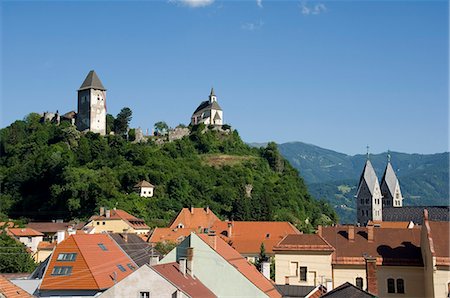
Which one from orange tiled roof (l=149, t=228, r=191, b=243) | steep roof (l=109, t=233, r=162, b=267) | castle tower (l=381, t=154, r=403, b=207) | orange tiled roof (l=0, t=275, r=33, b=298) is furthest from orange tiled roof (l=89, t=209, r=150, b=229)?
orange tiled roof (l=0, t=275, r=33, b=298)

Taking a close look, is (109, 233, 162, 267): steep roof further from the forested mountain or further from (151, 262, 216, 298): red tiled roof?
the forested mountain

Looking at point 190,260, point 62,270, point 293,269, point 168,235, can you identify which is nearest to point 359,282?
point 293,269

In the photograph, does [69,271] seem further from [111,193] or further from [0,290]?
[111,193]

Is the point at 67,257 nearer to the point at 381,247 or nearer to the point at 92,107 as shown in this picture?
the point at 381,247

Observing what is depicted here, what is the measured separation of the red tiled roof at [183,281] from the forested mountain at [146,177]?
5981 centimetres

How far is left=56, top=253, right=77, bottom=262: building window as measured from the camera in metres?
33.3

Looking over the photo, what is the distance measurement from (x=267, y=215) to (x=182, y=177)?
14799mm

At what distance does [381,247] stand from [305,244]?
14.2ft

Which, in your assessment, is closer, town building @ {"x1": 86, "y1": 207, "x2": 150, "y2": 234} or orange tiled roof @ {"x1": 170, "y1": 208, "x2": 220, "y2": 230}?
town building @ {"x1": 86, "y1": 207, "x2": 150, "y2": 234}

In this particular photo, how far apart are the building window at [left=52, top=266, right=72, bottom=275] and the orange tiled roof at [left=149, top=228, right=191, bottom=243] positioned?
115ft

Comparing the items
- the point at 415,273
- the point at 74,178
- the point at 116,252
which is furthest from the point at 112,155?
the point at 415,273

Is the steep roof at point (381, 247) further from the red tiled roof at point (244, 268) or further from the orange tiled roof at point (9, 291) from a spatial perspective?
the orange tiled roof at point (9, 291)

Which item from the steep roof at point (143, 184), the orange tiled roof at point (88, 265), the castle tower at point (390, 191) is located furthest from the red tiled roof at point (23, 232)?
the castle tower at point (390, 191)

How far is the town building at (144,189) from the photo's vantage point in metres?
92.4
